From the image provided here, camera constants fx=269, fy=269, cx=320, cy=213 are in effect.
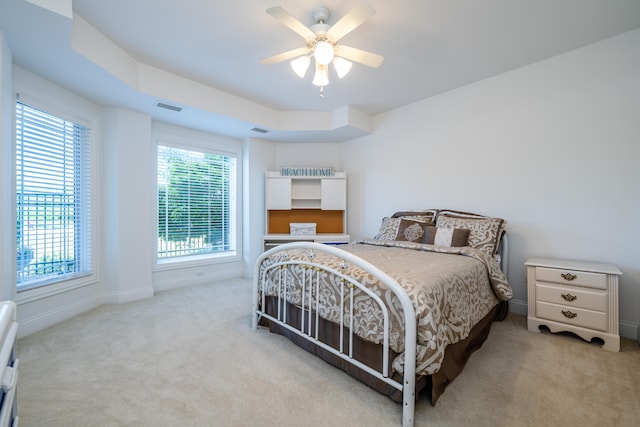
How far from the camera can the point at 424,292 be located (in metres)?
1.42

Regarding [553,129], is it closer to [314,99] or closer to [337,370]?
[314,99]

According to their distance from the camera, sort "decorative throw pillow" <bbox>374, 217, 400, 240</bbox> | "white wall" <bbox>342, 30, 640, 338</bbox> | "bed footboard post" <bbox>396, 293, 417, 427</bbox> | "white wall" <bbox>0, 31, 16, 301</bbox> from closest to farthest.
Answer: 1. "bed footboard post" <bbox>396, 293, 417, 427</bbox>
2. "white wall" <bbox>0, 31, 16, 301</bbox>
3. "white wall" <bbox>342, 30, 640, 338</bbox>
4. "decorative throw pillow" <bbox>374, 217, 400, 240</bbox>

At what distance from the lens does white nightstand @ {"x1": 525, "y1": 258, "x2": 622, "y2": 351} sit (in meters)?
2.01

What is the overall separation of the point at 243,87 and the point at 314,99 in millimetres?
891

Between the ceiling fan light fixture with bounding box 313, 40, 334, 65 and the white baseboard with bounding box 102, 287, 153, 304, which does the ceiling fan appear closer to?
the ceiling fan light fixture with bounding box 313, 40, 334, 65

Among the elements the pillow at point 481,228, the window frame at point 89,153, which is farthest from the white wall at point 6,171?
the pillow at point 481,228

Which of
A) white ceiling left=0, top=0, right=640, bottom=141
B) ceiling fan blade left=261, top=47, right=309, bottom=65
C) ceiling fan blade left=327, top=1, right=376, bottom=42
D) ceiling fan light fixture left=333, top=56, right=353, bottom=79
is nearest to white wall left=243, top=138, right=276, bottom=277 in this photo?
white ceiling left=0, top=0, right=640, bottom=141

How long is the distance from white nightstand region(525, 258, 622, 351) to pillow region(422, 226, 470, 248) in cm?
55

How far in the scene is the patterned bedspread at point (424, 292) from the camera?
1.35m

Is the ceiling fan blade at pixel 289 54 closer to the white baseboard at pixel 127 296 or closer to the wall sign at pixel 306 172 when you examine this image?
the wall sign at pixel 306 172

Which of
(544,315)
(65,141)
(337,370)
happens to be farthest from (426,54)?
(65,141)

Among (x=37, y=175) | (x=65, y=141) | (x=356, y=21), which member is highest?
(x=356, y=21)

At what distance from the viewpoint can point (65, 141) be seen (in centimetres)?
272

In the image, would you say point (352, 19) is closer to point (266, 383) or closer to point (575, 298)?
point (266, 383)
